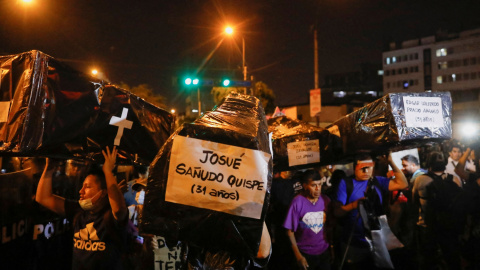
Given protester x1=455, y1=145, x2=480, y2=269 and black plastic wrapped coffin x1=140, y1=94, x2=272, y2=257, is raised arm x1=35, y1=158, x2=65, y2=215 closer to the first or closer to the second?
black plastic wrapped coffin x1=140, y1=94, x2=272, y2=257

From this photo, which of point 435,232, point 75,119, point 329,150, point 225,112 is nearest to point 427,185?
point 435,232

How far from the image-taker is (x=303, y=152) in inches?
203

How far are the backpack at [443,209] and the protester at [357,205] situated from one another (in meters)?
0.88

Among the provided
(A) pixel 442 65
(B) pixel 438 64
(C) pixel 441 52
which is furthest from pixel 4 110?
(B) pixel 438 64

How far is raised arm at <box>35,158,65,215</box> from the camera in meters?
4.04

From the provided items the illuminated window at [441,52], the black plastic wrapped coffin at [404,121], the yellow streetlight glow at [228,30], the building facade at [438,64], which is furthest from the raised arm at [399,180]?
the illuminated window at [441,52]

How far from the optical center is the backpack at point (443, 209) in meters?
5.90

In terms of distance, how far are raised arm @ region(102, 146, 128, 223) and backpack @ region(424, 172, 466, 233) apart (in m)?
4.70

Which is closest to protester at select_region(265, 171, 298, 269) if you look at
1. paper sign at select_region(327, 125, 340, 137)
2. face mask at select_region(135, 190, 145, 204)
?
paper sign at select_region(327, 125, 340, 137)

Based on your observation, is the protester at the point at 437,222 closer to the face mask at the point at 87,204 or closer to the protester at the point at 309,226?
the protester at the point at 309,226

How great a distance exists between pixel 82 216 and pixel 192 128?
2.05 m

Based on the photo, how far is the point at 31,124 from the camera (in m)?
3.03

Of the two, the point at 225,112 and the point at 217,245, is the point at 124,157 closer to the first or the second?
the point at 225,112

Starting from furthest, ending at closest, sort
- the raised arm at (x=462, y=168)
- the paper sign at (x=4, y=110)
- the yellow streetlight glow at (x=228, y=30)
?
the yellow streetlight glow at (x=228, y=30)
the raised arm at (x=462, y=168)
the paper sign at (x=4, y=110)
